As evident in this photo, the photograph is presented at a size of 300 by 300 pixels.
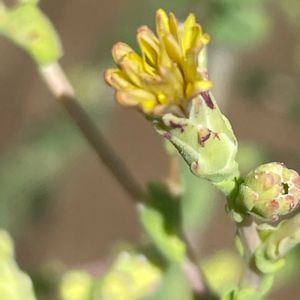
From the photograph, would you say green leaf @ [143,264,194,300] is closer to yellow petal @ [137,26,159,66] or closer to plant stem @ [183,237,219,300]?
plant stem @ [183,237,219,300]

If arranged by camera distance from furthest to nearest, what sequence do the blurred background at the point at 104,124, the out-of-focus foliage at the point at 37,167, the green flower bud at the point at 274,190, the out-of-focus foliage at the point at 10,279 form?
the out-of-focus foliage at the point at 37,167 < the blurred background at the point at 104,124 < the out-of-focus foliage at the point at 10,279 < the green flower bud at the point at 274,190

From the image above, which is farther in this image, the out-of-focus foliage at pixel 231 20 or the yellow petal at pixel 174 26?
the out-of-focus foliage at pixel 231 20

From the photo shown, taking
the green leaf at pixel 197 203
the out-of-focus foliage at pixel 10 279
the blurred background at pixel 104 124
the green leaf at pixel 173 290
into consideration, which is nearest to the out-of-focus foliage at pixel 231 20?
the blurred background at pixel 104 124

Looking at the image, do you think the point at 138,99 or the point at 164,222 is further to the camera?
the point at 164,222

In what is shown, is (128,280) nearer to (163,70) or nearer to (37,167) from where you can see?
(163,70)

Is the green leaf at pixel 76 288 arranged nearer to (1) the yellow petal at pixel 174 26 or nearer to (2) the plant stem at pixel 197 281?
(2) the plant stem at pixel 197 281

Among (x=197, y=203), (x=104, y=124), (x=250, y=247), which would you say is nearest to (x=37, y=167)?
(x=104, y=124)

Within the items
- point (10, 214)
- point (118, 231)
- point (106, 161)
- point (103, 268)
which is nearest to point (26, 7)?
point (106, 161)
